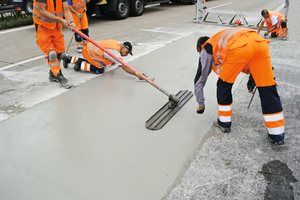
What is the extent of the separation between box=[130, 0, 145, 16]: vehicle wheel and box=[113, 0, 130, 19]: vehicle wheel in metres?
0.31

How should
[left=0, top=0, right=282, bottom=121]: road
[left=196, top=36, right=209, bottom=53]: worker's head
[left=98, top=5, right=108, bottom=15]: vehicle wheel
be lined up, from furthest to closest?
[left=98, top=5, right=108, bottom=15]: vehicle wheel → [left=0, top=0, right=282, bottom=121]: road → [left=196, top=36, right=209, bottom=53]: worker's head

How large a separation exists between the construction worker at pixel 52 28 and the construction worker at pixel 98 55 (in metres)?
0.46

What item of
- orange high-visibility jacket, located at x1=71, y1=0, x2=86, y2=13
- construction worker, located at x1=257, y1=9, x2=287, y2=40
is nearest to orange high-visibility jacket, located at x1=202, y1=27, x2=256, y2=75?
orange high-visibility jacket, located at x1=71, y1=0, x2=86, y2=13

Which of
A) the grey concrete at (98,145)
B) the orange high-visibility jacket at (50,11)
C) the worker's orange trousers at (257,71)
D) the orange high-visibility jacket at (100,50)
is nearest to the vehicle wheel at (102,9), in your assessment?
the orange high-visibility jacket at (100,50)

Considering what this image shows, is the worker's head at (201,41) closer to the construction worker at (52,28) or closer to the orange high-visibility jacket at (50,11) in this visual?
the construction worker at (52,28)

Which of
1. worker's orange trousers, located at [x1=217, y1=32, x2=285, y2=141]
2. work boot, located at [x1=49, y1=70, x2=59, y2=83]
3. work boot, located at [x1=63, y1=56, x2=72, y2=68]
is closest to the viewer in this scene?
worker's orange trousers, located at [x1=217, y1=32, x2=285, y2=141]

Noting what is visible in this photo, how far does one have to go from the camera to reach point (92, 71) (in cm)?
419

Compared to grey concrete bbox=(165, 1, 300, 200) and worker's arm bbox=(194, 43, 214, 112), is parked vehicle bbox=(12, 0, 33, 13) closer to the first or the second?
worker's arm bbox=(194, 43, 214, 112)

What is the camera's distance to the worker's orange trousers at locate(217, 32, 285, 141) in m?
2.08

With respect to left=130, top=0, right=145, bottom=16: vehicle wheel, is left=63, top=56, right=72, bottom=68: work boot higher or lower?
lower

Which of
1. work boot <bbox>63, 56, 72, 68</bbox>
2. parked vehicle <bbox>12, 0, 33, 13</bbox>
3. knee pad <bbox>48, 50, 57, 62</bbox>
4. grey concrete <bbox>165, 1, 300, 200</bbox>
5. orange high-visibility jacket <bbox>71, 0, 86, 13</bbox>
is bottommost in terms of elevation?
grey concrete <bbox>165, 1, 300, 200</bbox>

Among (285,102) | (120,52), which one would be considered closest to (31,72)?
(120,52)

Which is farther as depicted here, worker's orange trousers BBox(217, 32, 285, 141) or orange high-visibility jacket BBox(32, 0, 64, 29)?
orange high-visibility jacket BBox(32, 0, 64, 29)

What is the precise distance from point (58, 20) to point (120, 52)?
104cm
